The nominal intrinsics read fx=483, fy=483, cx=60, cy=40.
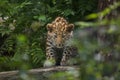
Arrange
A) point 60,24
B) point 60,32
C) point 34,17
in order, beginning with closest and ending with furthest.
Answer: point 60,24
point 60,32
point 34,17

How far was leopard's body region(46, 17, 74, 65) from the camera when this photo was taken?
7.94m

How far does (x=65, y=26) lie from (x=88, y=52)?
5.20 metres

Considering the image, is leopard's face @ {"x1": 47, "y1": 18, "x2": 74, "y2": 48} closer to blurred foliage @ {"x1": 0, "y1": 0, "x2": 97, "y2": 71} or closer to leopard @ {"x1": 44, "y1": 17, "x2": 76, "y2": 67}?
leopard @ {"x1": 44, "y1": 17, "x2": 76, "y2": 67}

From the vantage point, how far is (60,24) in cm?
795

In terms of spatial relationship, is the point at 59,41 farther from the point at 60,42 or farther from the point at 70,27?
the point at 70,27

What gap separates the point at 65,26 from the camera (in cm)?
798

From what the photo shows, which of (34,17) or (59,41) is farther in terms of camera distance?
(34,17)

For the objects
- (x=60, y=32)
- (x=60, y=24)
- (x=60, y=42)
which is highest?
(x=60, y=24)

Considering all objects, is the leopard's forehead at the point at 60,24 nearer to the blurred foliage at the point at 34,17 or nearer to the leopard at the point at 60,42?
the leopard at the point at 60,42

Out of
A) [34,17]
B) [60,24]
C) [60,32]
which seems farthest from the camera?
[34,17]

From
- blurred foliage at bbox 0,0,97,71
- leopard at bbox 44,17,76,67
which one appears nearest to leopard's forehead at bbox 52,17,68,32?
leopard at bbox 44,17,76,67

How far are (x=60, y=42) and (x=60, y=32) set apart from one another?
18 cm

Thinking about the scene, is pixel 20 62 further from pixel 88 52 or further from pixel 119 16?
pixel 119 16

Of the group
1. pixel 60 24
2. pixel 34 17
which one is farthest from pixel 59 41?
pixel 34 17
